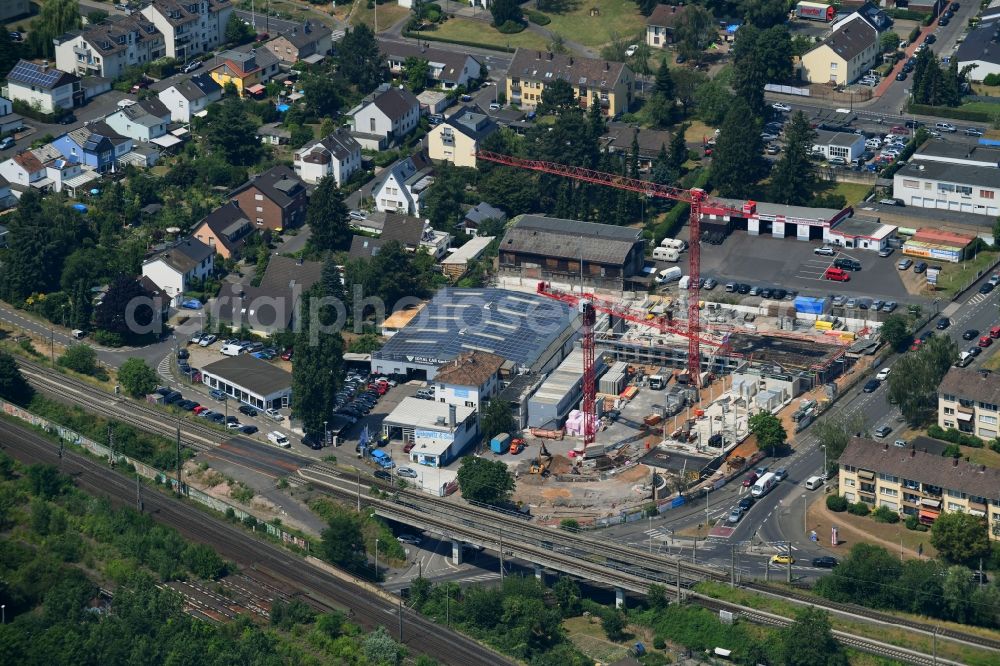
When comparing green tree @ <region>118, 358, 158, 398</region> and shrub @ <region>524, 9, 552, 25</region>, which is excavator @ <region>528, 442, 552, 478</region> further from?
shrub @ <region>524, 9, 552, 25</region>

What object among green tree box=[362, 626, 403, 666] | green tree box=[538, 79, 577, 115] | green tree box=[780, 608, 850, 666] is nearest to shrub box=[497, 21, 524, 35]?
green tree box=[538, 79, 577, 115]

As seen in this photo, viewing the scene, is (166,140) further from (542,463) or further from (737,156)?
(542,463)

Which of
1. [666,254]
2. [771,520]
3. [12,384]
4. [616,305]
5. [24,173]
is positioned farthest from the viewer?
[24,173]

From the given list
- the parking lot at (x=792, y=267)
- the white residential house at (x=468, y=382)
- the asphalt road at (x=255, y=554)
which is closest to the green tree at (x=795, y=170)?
the parking lot at (x=792, y=267)

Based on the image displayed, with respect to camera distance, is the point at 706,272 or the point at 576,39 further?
the point at 576,39

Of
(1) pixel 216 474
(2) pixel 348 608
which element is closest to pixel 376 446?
(1) pixel 216 474

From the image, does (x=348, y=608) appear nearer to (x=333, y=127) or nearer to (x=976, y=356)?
(x=976, y=356)

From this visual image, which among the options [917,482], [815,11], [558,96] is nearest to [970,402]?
[917,482]
